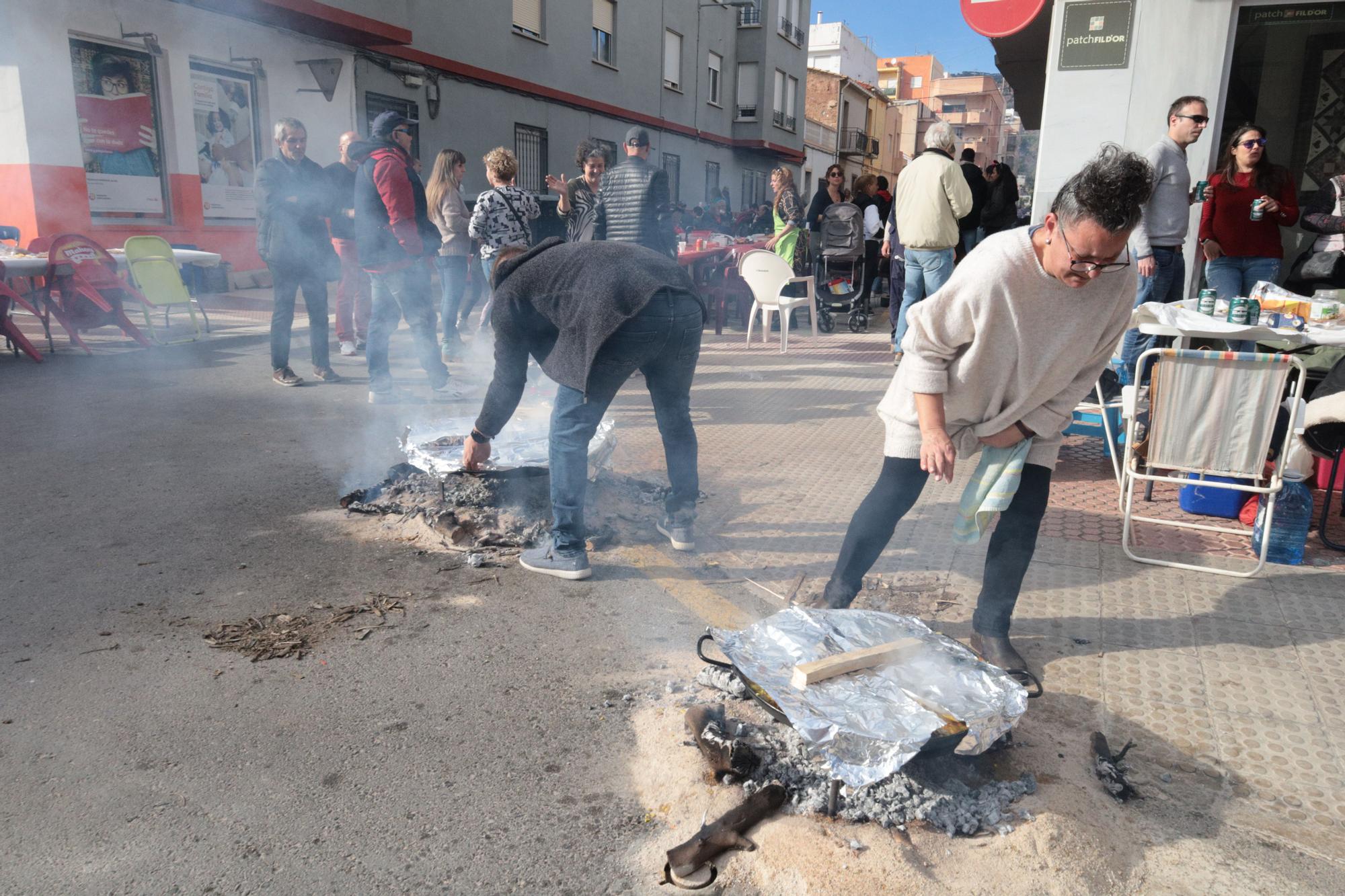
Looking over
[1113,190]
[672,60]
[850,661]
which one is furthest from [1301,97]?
[672,60]

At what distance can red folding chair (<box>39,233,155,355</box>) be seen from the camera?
7.77 metres

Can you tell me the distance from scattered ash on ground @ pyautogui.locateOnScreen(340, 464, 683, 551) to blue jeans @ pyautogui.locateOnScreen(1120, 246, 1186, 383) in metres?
3.09

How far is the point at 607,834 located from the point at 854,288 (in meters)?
10.1

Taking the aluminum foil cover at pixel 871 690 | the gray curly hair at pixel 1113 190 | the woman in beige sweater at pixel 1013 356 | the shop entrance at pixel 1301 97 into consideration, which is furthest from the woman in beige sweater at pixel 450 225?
the shop entrance at pixel 1301 97

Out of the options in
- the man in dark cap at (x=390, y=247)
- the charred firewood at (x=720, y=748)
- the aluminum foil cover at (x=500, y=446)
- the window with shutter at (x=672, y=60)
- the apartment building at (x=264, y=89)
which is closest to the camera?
the charred firewood at (x=720, y=748)

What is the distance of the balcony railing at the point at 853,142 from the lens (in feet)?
143

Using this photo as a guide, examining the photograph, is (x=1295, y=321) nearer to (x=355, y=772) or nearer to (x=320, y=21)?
(x=355, y=772)

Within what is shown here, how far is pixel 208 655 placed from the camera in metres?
2.85

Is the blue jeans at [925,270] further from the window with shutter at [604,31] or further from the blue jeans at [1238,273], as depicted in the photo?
Answer: the window with shutter at [604,31]

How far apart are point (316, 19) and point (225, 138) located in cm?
213

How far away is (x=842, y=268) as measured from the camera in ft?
37.1

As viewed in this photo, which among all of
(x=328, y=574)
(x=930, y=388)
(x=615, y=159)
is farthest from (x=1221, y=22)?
(x=615, y=159)

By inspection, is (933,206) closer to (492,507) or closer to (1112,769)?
(492,507)

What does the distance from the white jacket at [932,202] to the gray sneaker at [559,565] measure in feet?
15.1
